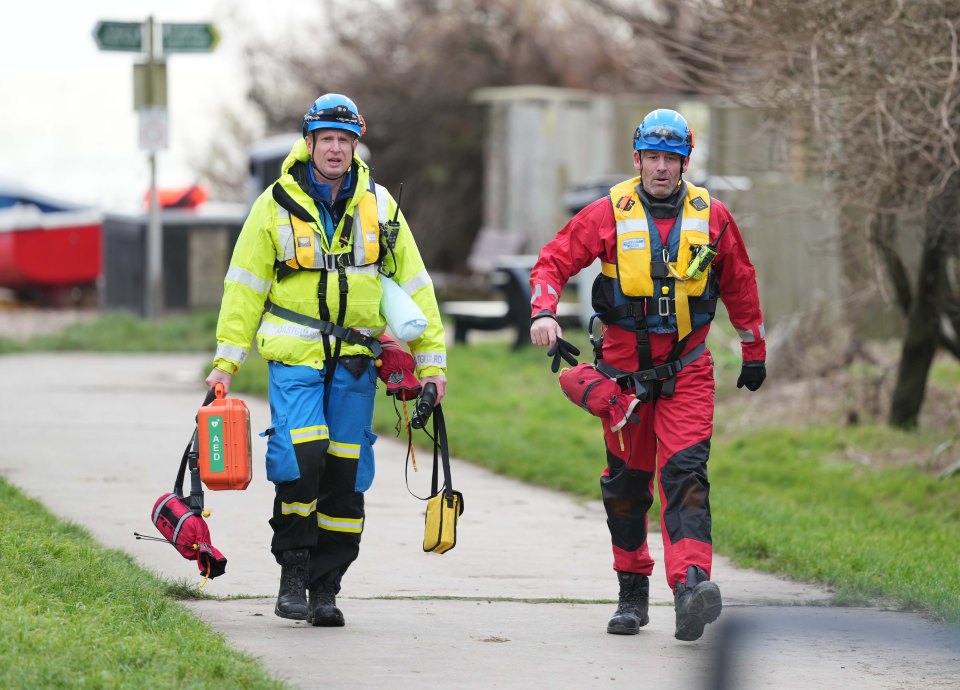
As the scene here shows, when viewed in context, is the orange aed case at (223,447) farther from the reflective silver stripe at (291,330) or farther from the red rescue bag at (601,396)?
the red rescue bag at (601,396)

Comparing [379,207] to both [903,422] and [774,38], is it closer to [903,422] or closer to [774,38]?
[774,38]

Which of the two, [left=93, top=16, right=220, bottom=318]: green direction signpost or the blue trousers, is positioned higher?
[left=93, top=16, right=220, bottom=318]: green direction signpost

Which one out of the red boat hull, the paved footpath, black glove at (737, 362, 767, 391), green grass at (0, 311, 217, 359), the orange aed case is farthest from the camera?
the red boat hull

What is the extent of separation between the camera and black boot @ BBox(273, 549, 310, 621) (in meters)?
6.43

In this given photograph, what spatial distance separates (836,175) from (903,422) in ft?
7.83

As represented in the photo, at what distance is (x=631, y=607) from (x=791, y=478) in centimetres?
492

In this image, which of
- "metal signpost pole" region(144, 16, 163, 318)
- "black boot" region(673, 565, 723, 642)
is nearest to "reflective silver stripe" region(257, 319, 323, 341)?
Result: "black boot" region(673, 565, 723, 642)

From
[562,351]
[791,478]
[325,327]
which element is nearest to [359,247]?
[325,327]

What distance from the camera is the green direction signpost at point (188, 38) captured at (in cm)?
1608

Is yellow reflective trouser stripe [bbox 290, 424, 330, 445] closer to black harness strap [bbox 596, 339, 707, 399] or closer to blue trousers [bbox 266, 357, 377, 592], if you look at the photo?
blue trousers [bbox 266, 357, 377, 592]

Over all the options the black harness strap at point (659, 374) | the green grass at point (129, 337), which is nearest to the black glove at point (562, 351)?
the black harness strap at point (659, 374)

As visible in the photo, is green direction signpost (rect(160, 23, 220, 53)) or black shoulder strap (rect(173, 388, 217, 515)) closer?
black shoulder strap (rect(173, 388, 217, 515))

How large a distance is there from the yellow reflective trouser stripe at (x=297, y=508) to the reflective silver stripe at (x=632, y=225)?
1575mm

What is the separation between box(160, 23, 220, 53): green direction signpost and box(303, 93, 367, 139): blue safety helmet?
974 cm
